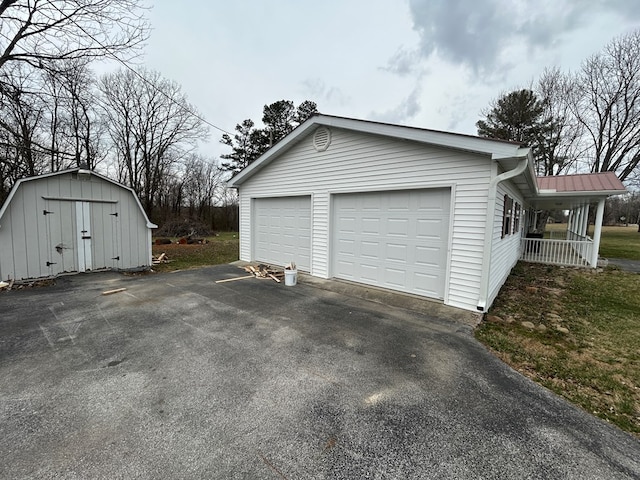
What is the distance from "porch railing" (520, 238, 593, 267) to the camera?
10277 millimetres

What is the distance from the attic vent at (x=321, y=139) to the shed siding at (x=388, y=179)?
12cm

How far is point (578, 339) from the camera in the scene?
414cm

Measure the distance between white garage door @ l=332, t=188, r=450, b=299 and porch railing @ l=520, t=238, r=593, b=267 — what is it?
26.3ft

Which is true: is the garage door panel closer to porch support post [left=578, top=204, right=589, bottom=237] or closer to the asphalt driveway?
the asphalt driveway

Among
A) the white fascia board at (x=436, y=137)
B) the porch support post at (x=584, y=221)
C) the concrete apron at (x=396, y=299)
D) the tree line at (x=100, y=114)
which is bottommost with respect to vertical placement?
the concrete apron at (x=396, y=299)

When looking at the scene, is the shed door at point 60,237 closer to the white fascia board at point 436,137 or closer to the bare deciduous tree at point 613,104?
the white fascia board at point 436,137

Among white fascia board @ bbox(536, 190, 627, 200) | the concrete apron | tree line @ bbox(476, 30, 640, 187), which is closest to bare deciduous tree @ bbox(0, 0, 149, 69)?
the concrete apron

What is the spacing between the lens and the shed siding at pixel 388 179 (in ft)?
16.0

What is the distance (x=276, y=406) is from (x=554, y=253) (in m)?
13.2

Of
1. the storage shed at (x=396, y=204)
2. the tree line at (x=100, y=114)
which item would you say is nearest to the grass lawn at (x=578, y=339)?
the storage shed at (x=396, y=204)

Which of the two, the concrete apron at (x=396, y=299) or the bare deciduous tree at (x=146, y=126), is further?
the bare deciduous tree at (x=146, y=126)

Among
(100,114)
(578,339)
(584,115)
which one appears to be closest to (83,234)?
(578,339)

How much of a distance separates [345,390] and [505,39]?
41.6ft

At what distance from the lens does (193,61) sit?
9.80m
